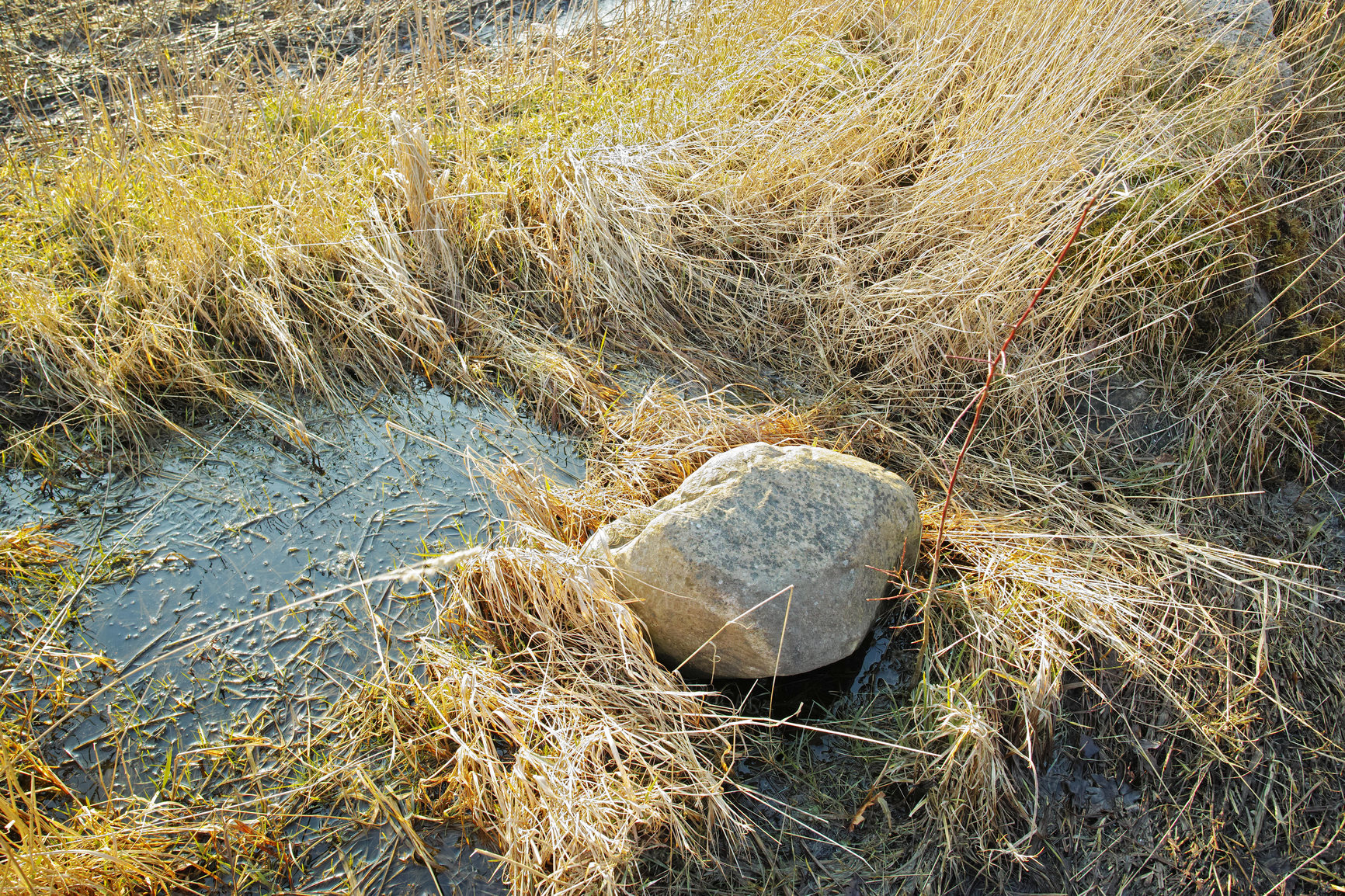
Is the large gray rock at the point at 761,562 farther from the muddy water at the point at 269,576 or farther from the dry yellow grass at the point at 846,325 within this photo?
the muddy water at the point at 269,576

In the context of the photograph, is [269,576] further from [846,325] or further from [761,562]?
[846,325]

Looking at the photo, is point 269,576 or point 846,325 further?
point 846,325

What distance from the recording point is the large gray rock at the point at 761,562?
2.13 metres

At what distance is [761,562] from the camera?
84.4 inches

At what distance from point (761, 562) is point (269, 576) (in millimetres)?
1468

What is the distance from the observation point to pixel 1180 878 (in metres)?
1.93

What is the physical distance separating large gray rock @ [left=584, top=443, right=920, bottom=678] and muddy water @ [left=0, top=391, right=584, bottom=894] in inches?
26.5

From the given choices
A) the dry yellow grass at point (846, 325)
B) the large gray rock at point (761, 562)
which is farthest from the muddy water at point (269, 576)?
the large gray rock at point (761, 562)

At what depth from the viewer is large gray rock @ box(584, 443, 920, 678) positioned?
Answer: 213 cm

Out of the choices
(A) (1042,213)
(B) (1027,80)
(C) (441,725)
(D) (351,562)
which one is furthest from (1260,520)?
(D) (351,562)

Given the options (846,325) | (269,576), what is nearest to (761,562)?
(846,325)

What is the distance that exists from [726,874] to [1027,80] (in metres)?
2.91

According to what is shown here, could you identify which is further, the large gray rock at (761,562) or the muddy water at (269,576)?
the large gray rock at (761,562)

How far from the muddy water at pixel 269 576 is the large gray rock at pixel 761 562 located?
67 cm
